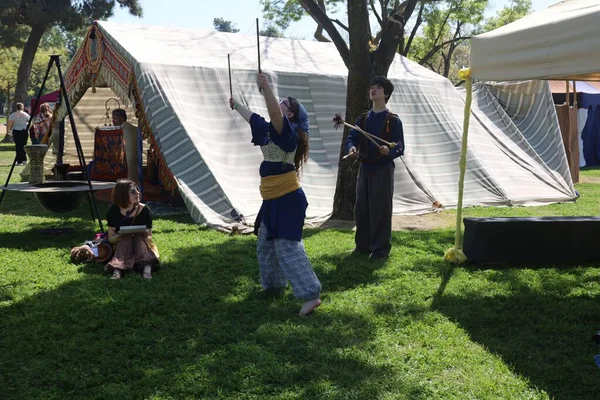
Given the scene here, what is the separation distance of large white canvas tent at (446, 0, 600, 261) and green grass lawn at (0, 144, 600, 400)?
5.57ft

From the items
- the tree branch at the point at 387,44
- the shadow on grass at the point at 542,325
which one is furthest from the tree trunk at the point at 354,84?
the shadow on grass at the point at 542,325

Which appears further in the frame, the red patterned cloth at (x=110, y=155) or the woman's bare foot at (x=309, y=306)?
the red patterned cloth at (x=110, y=155)

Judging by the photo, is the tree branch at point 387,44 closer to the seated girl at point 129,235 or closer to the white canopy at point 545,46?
the white canopy at point 545,46

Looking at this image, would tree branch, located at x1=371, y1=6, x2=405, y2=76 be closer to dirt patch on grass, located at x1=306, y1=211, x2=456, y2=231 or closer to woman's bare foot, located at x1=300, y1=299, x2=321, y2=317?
dirt patch on grass, located at x1=306, y1=211, x2=456, y2=231

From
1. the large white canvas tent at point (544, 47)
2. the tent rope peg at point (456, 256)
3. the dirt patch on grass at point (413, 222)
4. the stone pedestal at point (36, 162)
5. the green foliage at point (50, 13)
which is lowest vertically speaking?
the dirt patch on grass at point (413, 222)

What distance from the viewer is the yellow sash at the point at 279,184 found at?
16.5 ft

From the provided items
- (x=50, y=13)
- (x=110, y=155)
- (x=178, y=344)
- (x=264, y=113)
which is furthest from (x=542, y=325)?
(x=50, y=13)

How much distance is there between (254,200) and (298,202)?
397 cm

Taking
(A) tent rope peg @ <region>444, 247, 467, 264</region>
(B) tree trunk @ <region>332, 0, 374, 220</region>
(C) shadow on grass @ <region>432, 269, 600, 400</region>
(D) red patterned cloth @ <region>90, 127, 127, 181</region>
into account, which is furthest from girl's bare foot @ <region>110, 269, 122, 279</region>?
(D) red patterned cloth @ <region>90, 127, 127, 181</region>

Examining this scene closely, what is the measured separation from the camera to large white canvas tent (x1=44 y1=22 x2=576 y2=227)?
9.09 metres

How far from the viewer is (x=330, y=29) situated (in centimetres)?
926

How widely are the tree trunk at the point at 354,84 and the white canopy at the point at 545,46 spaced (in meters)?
2.76

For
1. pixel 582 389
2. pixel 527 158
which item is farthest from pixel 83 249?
pixel 527 158

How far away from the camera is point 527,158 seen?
1184 cm
